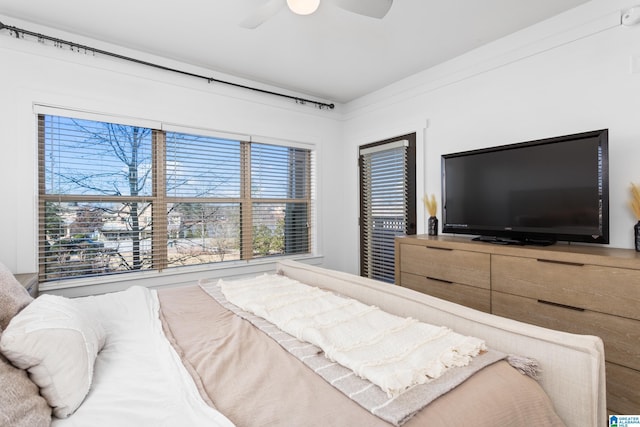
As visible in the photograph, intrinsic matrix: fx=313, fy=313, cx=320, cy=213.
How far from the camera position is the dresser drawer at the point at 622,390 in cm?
157

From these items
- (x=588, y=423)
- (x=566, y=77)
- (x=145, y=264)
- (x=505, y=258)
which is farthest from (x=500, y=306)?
(x=145, y=264)

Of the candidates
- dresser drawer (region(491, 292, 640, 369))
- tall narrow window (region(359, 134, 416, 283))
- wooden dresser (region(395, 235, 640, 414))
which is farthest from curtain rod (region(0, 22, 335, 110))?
dresser drawer (region(491, 292, 640, 369))

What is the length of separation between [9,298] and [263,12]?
180 centimetres

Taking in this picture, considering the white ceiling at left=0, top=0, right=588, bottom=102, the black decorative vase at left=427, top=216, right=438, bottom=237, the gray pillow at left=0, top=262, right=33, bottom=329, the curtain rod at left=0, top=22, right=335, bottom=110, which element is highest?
the white ceiling at left=0, top=0, right=588, bottom=102

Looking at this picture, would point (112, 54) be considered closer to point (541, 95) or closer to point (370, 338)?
point (370, 338)

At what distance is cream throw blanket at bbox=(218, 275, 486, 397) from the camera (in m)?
0.94

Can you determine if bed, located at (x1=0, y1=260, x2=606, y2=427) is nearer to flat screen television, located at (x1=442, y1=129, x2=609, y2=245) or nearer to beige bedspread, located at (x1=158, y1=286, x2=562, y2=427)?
beige bedspread, located at (x1=158, y1=286, x2=562, y2=427)

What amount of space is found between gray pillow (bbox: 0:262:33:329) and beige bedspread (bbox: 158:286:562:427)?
1.72ft

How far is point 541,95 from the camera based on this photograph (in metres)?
2.41

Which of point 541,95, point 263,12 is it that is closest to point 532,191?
point 541,95

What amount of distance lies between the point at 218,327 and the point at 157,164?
2162mm

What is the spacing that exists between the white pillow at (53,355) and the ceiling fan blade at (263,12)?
1.76 meters

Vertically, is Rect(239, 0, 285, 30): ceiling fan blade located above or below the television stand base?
above

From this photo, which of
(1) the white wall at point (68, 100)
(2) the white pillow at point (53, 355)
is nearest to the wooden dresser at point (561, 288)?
(2) the white pillow at point (53, 355)
